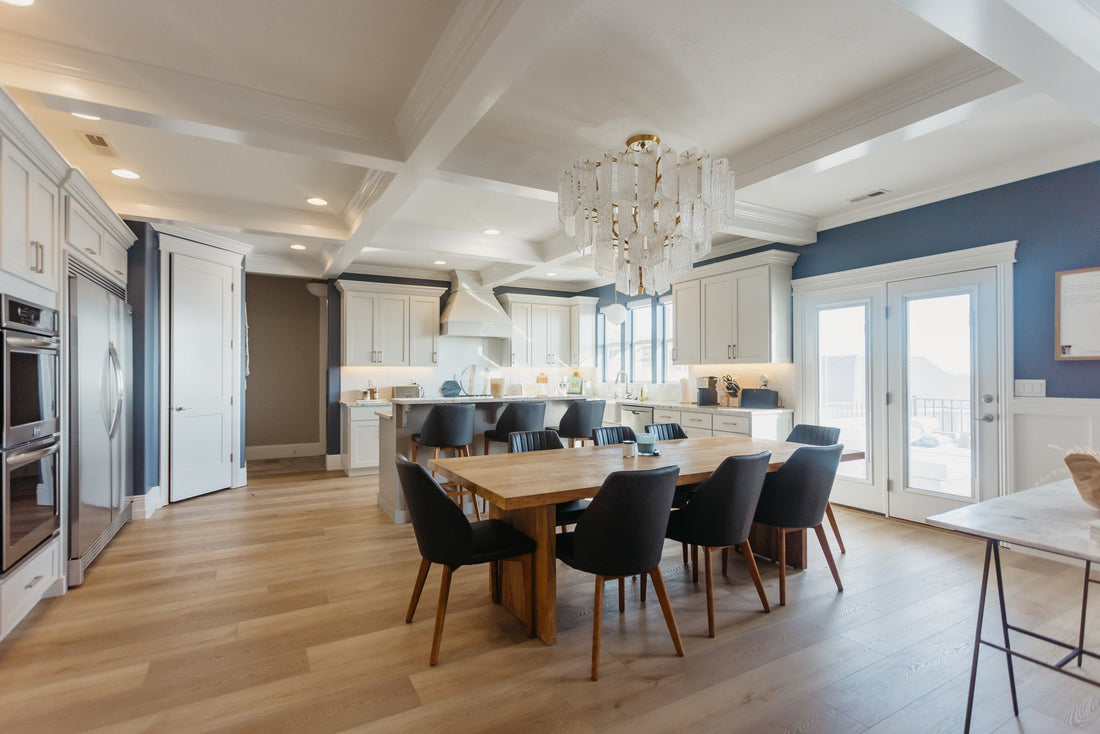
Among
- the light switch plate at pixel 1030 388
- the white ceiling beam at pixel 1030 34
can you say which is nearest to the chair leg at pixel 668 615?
the white ceiling beam at pixel 1030 34

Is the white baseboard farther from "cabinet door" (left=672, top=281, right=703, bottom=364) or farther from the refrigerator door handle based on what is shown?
"cabinet door" (left=672, top=281, right=703, bottom=364)

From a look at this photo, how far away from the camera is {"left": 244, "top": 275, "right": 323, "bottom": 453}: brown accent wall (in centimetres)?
786

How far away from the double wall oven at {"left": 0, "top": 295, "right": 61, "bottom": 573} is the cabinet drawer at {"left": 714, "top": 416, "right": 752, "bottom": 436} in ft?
15.9

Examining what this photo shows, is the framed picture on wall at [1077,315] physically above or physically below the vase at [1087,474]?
above

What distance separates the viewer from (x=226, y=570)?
3270mm

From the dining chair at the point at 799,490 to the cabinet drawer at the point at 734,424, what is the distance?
2.01 metres

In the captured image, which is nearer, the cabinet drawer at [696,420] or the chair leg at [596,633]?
the chair leg at [596,633]

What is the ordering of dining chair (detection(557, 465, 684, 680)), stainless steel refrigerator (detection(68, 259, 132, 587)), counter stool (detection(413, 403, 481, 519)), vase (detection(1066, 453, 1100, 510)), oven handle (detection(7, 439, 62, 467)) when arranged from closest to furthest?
vase (detection(1066, 453, 1100, 510)) → dining chair (detection(557, 465, 684, 680)) → oven handle (detection(7, 439, 62, 467)) → stainless steel refrigerator (detection(68, 259, 132, 587)) → counter stool (detection(413, 403, 481, 519))

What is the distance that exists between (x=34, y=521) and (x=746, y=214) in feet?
16.2

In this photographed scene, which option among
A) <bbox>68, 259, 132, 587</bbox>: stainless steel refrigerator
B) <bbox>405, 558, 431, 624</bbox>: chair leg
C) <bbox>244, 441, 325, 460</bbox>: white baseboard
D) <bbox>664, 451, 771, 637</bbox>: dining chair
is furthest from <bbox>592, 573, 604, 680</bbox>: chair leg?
<bbox>244, 441, 325, 460</bbox>: white baseboard

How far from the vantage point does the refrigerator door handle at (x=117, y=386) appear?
3.63 m

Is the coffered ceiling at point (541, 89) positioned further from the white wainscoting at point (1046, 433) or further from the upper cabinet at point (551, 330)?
the upper cabinet at point (551, 330)

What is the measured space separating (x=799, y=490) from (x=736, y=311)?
9.25ft

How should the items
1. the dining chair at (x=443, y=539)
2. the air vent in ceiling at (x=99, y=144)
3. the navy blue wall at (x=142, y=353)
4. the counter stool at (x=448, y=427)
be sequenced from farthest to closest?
the navy blue wall at (x=142, y=353) → the counter stool at (x=448, y=427) → the air vent in ceiling at (x=99, y=144) → the dining chair at (x=443, y=539)
